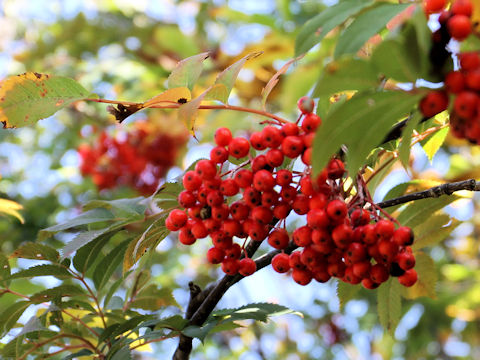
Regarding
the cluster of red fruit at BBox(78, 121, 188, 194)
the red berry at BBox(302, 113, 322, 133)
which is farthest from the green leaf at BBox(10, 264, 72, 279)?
the cluster of red fruit at BBox(78, 121, 188, 194)

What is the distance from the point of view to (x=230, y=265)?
1258 mm

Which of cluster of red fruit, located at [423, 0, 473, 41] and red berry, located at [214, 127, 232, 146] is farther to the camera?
red berry, located at [214, 127, 232, 146]

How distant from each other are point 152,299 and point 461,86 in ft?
4.05

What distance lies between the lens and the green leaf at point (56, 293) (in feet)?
4.64

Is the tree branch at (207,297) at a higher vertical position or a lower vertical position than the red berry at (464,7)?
lower

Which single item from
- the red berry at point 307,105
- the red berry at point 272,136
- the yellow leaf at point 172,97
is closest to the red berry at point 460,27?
the red berry at point 307,105

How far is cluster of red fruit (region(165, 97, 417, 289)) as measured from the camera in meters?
1.03

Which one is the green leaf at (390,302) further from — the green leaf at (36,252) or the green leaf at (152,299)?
the green leaf at (36,252)

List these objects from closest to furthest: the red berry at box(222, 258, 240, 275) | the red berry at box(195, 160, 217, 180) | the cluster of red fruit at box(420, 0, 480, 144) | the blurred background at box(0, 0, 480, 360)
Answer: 1. the cluster of red fruit at box(420, 0, 480, 144)
2. the red berry at box(195, 160, 217, 180)
3. the red berry at box(222, 258, 240, 275)
4. the blurred background at box(0, 0, 480, 360)

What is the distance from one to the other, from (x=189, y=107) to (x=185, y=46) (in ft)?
9.39

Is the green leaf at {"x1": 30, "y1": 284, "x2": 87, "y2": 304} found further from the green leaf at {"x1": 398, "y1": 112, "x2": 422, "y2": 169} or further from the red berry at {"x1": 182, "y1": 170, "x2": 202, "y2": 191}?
the green leaf at {"x1": 398, "y1": 112, "x2": 422, "y2": 169}

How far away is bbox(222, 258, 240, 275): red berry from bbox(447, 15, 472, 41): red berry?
695 mm

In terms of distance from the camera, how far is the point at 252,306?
4.87ft

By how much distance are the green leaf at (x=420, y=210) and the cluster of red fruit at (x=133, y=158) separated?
270 cm
